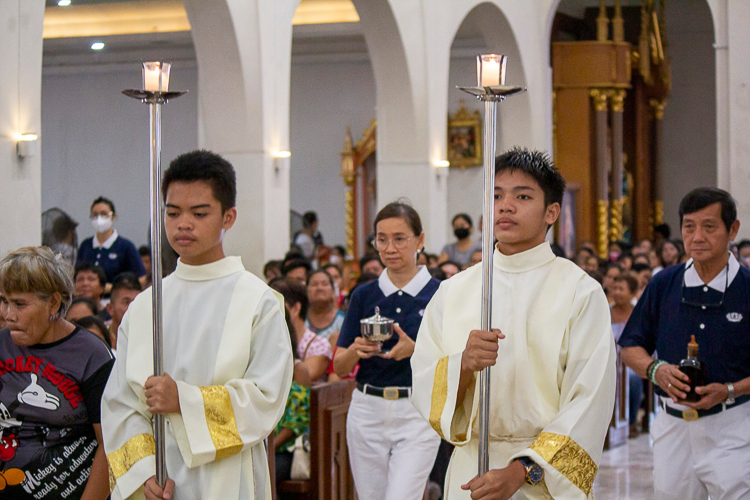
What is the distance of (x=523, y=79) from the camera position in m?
17.0

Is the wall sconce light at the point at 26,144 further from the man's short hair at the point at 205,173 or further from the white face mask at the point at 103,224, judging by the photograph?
the man's short hair at the point at 205,173

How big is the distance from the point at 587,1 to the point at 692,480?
1770 cm

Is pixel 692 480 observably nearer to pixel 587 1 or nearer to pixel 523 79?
pixel 523 79

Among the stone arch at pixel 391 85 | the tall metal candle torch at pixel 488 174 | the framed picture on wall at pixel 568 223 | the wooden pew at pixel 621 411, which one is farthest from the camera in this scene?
the framed picture on wall at pixel 568 223

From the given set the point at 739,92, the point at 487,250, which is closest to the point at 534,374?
the point at 487,250

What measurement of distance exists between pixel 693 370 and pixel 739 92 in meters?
10.7

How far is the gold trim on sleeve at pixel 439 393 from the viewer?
3.29 meters

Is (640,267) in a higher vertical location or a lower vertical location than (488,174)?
lower

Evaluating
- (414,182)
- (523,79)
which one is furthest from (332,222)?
(414,182)

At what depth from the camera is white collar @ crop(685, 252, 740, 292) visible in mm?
4488

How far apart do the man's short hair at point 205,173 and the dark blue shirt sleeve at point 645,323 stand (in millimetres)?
2207

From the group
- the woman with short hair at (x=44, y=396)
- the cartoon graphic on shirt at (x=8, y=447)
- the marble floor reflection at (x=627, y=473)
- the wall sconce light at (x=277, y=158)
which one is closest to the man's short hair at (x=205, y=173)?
the woman with short hair at (x=44, y=396)

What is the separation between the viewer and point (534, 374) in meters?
3.24

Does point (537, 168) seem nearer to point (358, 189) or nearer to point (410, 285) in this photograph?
point (410, 285)
